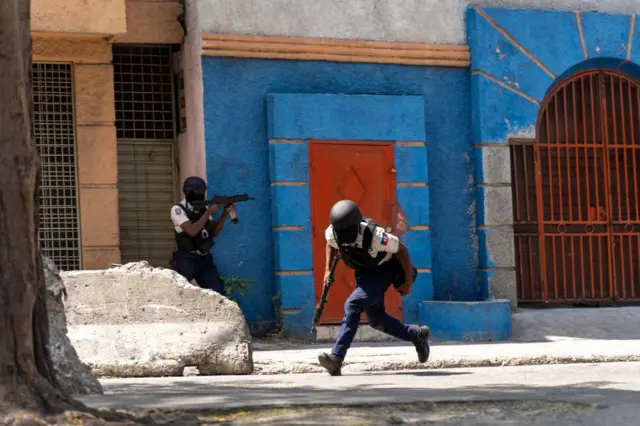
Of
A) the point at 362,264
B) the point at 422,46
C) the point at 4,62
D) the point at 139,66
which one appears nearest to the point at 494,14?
the point at 422,46

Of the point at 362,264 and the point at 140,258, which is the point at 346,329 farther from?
the point at 140,258

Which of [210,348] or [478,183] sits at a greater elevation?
[478,183]

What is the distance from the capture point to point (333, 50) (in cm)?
1432

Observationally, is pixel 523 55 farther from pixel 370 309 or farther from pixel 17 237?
pixel 17 237

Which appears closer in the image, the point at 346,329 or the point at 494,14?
the point at 346,329

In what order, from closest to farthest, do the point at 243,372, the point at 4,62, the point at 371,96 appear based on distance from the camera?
the point at 4,62, the point at 243,372, the point at 371,96

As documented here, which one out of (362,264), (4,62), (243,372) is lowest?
(243,372)

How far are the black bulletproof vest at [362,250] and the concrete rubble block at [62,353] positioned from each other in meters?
2.19

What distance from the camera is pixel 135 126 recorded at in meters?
14.7

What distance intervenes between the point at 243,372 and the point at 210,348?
324 millimetres

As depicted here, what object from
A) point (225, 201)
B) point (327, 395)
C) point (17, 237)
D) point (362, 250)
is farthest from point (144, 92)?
point (17, 237)

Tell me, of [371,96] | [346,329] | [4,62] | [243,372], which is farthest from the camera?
[371,96]

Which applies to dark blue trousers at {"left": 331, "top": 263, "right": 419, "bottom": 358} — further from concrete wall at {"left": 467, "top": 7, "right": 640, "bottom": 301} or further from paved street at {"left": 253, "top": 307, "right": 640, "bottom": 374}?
concrete wall at {"left": 467, "top": 7, "right": 640, "bottom": 301}

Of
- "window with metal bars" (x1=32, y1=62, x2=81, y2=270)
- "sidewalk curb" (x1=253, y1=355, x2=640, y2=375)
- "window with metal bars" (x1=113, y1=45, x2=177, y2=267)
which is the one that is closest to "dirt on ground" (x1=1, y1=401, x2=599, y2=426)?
"sidewalk curb" (x1=253, y1=355, x2=640, y2=375)
